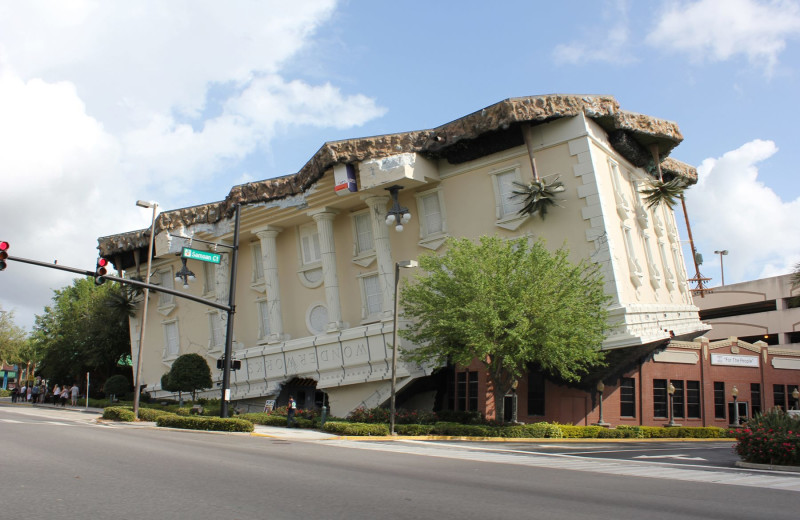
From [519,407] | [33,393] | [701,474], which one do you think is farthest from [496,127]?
[33,393]

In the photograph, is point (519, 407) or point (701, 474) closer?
point (701, 474)

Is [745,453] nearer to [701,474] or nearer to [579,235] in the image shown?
[701,474]

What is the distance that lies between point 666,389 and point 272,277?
22.3 metres

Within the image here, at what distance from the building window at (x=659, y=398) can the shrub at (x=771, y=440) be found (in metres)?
18.3

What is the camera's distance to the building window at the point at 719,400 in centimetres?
3850

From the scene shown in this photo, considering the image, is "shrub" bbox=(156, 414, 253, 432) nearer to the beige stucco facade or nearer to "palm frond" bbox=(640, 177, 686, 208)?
the beige stucco facade

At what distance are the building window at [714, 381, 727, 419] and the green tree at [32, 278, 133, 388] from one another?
40003 millimetres

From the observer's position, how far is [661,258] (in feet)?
123

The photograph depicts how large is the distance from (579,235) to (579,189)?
199 centimetres

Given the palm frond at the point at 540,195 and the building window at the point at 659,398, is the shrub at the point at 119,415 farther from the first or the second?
the building window at the point at 659,398

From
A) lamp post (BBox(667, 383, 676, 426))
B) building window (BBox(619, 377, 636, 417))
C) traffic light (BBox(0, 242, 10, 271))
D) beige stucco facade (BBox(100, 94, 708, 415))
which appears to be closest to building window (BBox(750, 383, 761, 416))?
beige stucco facade (BBox(100, 94, 708, 415))

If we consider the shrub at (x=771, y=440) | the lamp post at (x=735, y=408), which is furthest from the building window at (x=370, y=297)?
the shrub at (x=771, y=440)

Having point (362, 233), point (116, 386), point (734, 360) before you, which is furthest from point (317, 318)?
point (734, 360)

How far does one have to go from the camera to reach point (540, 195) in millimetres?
30281
